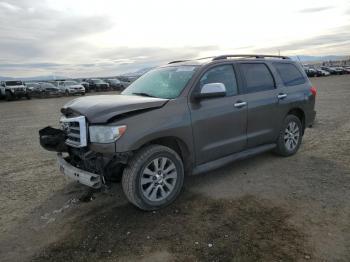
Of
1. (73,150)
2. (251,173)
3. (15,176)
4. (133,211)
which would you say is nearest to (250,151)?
(251,173)

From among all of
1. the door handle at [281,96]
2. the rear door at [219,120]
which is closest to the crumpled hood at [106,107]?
the rear door at [219,120]

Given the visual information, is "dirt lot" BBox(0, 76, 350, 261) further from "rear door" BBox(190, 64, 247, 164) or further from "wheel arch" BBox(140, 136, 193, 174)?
"rear door" BBox(190, 64, 247, 164)

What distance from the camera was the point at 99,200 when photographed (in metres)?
4.68

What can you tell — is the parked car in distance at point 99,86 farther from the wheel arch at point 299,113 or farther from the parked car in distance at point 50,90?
the wheel arch at point 299,113

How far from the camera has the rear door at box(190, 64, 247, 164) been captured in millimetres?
4602

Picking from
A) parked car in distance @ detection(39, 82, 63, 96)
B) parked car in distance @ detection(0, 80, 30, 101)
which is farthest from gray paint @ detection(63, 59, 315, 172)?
parked car in distance @ detection(39, 82, 63, 96)

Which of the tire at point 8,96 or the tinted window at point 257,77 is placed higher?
the tinted window at point 257,77

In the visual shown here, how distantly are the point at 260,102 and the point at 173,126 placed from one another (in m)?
1.86

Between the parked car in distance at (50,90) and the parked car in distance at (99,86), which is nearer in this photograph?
the parked car in distance at (50,90)

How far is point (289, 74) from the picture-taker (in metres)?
6.28

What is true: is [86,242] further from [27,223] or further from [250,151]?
[250,151]

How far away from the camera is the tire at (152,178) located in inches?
156

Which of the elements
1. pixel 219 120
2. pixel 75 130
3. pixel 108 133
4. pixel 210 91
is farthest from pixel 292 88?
pixel 75 130

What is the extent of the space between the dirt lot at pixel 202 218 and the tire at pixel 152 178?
169 mm
